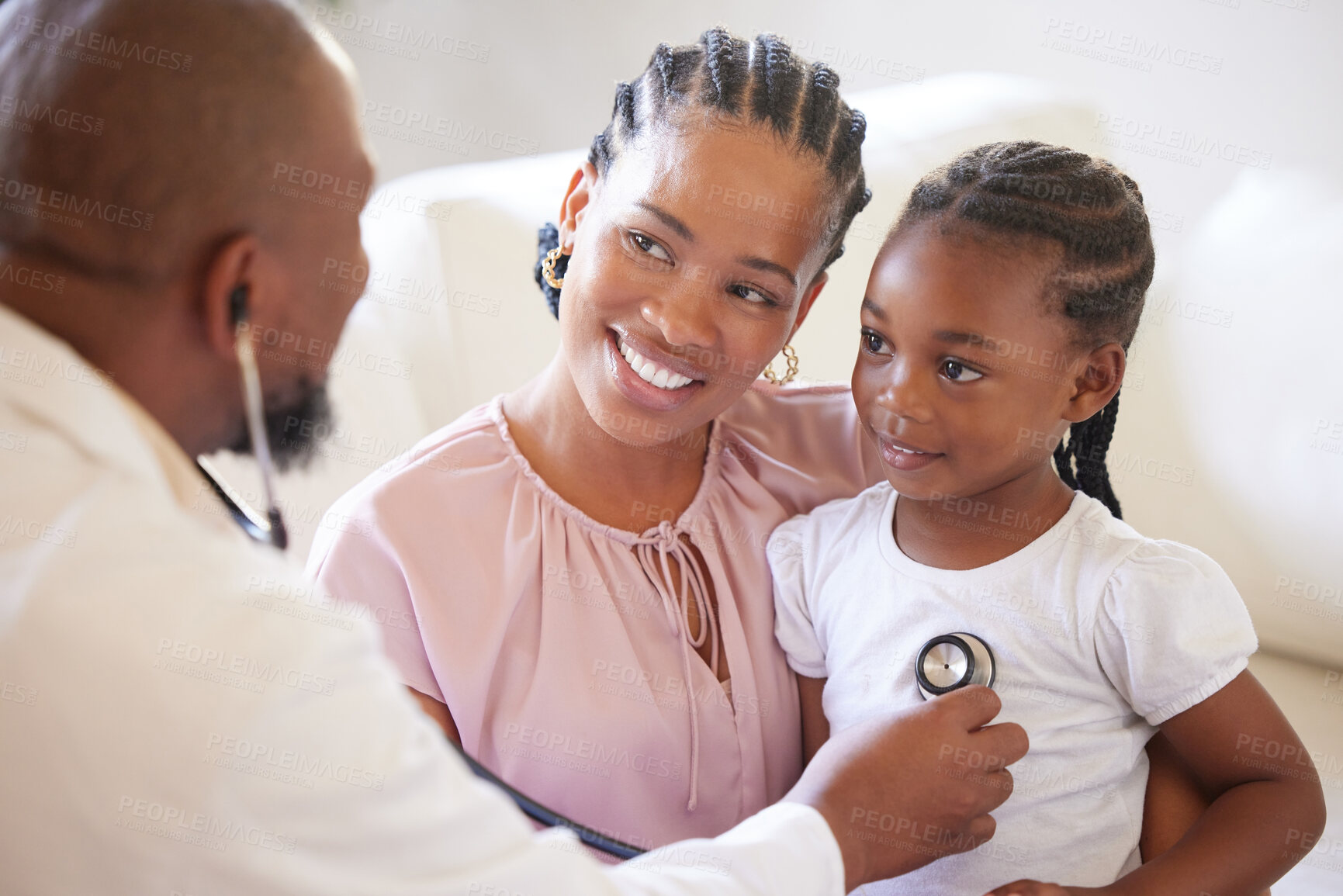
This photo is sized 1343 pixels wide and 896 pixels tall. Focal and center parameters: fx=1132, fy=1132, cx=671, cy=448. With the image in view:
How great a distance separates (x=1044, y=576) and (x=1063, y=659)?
0.10 metres

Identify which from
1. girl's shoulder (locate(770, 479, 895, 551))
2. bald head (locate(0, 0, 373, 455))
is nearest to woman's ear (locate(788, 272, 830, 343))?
girl's shoulder (locate(770, 479, 895, 551))

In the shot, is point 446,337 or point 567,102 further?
point 567,102

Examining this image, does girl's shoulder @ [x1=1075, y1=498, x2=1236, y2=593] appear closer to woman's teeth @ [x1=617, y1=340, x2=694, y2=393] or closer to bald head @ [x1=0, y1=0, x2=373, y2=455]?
woman's teeth @ [x1=617, y1=340, x2=694, y2=393]

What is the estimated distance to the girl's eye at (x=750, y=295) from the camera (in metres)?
1.38

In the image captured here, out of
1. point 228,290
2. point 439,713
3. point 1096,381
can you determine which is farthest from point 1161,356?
point 228,290

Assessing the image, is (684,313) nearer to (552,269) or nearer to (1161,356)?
(552,269)

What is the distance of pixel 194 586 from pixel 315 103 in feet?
1.32

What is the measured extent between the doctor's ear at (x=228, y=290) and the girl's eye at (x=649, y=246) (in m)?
0.56

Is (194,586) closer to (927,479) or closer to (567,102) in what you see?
(927,479)

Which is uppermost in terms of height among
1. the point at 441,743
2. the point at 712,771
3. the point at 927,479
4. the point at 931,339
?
the point at 931,339

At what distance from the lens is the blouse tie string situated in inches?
55.9

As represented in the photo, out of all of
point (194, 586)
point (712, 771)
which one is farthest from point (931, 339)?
point (194, 586)

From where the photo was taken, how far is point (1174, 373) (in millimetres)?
2160

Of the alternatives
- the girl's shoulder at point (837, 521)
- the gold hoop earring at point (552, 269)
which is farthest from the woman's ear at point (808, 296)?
the gold hoop earring at point (552, 269)
